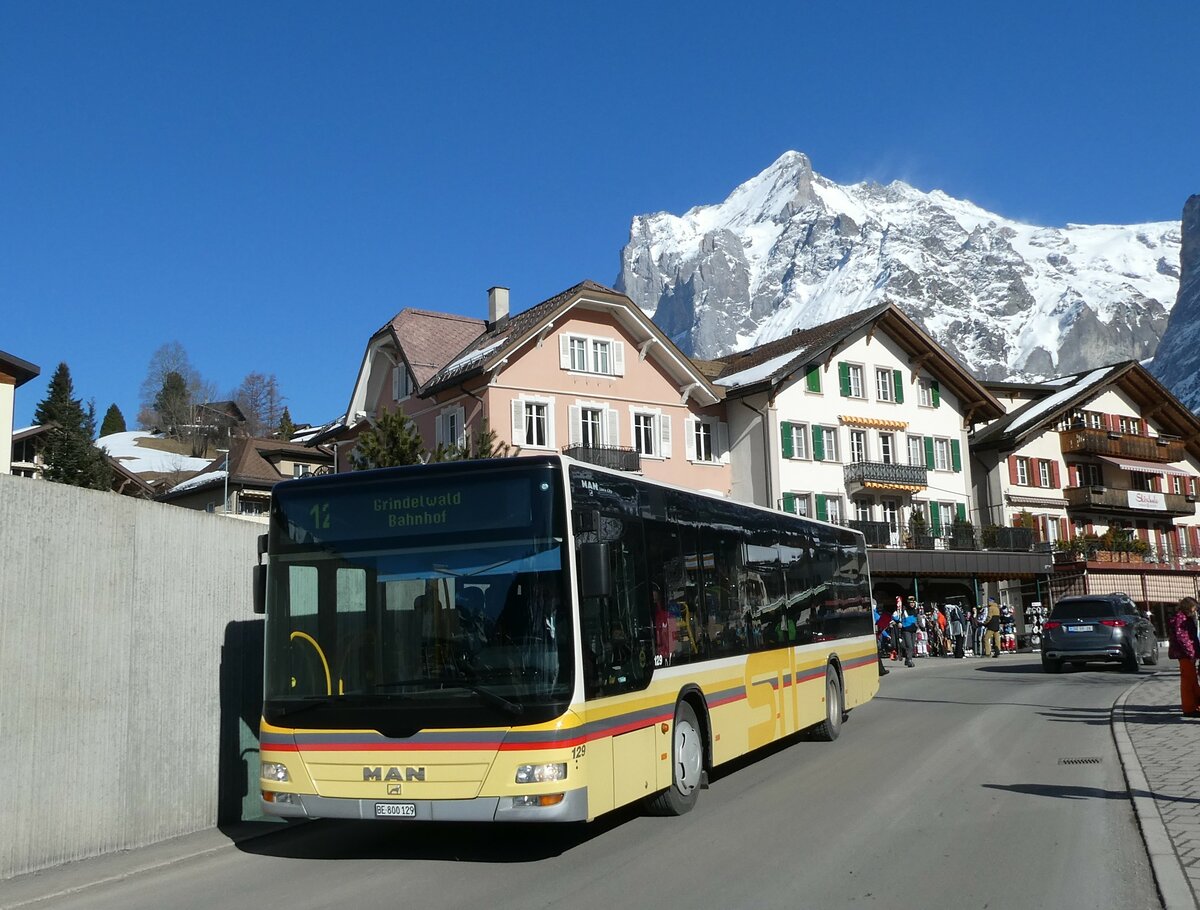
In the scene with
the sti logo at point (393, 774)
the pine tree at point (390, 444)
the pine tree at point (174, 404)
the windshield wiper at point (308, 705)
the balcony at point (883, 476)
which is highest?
the pine tree at point (174, 404)

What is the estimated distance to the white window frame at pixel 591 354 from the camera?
42.9 meters

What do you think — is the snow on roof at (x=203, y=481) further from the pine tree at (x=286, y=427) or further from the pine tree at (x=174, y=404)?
the pine tree at (x=174, y=404)

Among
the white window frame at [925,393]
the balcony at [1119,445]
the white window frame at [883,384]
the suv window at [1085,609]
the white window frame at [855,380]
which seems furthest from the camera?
the balcony at [1119,445]

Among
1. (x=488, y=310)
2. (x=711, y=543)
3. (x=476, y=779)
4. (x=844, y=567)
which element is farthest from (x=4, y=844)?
(x=488, y=310)

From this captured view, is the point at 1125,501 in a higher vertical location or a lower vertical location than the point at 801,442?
lower

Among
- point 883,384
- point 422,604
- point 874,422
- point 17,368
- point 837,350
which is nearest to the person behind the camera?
point 422,604

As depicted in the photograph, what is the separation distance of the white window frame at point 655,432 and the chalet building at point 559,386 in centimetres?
4

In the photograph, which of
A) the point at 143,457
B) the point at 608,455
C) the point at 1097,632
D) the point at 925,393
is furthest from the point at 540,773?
the point at 143,457

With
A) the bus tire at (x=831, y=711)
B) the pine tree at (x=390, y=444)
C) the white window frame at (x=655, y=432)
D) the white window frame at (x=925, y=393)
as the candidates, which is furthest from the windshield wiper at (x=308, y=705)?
the white window frame at (x=925, y=393)

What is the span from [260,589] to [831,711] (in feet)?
28.4

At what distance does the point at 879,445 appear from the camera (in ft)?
169

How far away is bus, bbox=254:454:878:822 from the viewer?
8.22 m

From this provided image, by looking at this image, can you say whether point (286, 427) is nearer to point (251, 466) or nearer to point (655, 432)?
point (251, 466)

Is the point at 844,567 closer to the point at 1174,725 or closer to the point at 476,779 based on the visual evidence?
the point at 1174,725
